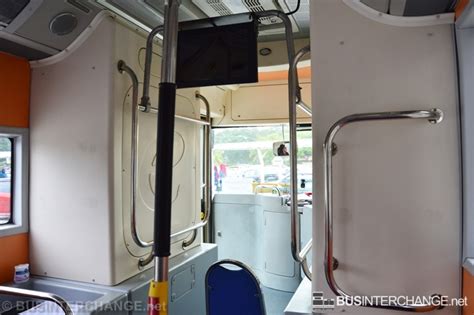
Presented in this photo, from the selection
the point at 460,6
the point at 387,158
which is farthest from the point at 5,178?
the point at 460,6

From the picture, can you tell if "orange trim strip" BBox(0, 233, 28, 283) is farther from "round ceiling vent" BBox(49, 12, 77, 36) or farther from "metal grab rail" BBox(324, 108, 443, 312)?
"metal grab rail" BBox(324, 108, 443, 312)

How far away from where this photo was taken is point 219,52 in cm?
149

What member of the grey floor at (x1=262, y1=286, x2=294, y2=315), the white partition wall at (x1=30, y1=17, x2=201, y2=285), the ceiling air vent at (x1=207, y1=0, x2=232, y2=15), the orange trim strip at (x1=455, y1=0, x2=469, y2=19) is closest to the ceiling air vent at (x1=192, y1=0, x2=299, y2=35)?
the ceiling air vent at (x1=207, y1=0, x2=232, y2=15)

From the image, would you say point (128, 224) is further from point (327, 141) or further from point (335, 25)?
point (335, 25)

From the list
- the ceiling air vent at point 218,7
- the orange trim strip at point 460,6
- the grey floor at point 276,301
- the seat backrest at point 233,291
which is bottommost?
the grey floor at point 276,301

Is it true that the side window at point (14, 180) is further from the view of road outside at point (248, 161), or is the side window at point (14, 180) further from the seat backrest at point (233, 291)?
the view of road outside at point (248, 161)

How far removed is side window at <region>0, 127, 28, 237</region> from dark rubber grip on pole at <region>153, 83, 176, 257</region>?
5.37ft

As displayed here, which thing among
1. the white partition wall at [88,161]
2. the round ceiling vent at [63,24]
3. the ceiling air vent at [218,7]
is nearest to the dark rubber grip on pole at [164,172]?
the white partition wall at [88,161]

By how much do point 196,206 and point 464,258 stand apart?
1.89 m

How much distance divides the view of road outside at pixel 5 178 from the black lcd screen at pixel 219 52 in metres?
1.33

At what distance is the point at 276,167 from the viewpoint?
173 inches

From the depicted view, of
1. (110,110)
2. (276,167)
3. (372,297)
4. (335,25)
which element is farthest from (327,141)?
(276,167)

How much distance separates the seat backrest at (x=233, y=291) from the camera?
1821 mm

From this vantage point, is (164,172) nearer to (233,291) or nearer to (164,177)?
Result: (164,177)
